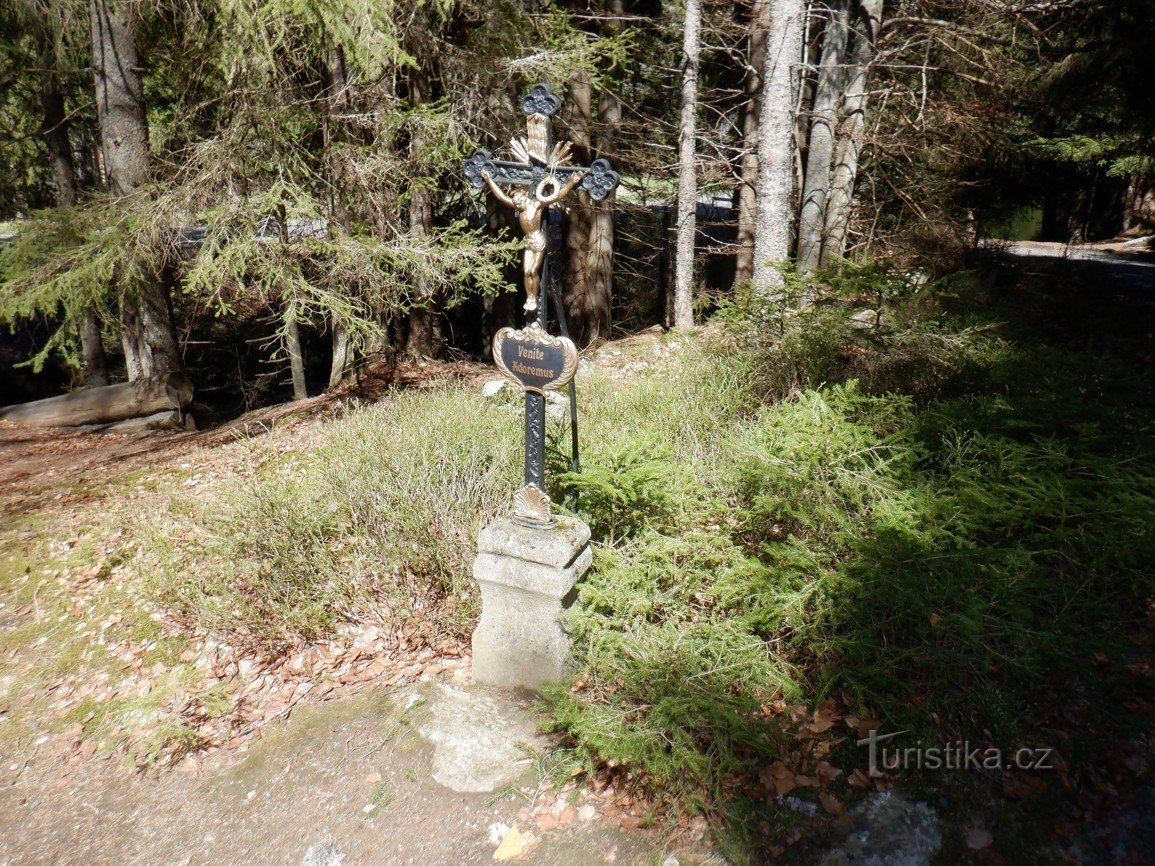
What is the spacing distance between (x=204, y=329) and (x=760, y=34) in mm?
12772

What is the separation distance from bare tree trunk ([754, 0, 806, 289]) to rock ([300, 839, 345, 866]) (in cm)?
700

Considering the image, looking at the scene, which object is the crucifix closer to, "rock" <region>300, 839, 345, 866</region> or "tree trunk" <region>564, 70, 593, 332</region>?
"rock" <region>300, 839, 345, 866</region>

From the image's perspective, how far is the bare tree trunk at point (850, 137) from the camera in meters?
10.6

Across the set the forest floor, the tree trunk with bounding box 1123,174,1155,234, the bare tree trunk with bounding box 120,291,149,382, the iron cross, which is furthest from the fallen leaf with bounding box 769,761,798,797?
the tree trunk with bounding box 1123,174,1155,234

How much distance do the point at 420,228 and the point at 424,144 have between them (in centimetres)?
118

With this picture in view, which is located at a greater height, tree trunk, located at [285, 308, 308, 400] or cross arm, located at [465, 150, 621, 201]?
cross arm, located at [465, 150, 621, 201]

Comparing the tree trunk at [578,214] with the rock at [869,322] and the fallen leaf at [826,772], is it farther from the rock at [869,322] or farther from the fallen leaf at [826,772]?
the fallen leaf at [826,772]

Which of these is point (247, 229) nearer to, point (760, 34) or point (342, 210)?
point (342, 210)

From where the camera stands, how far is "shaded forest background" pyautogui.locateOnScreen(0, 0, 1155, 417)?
780cm

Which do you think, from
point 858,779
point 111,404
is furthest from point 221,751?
point 111,404

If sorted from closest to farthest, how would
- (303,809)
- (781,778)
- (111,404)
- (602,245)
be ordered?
(781,778) < (303,809) < (111,404) < (602,245)

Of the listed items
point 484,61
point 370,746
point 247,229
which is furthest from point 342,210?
point 370,746

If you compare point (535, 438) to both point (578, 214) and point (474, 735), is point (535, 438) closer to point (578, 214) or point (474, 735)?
point (474, 735)
